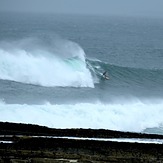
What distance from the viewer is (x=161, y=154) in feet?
39.8

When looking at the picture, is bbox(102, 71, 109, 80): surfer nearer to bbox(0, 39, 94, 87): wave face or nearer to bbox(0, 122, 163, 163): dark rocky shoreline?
bbox(0, 39, 94, 87): wave face

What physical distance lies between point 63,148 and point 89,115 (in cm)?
1001

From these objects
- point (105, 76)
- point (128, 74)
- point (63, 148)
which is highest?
point (128, 74)

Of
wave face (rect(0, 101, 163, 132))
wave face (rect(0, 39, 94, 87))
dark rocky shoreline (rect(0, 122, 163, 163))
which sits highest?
wave face (rect(0, 39, 94, 87))

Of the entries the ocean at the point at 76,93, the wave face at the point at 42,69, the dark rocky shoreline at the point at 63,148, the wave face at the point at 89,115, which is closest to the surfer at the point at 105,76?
the ocean at the point at 76,93

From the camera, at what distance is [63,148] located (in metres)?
12.2

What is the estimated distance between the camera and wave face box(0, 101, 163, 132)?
784 inches

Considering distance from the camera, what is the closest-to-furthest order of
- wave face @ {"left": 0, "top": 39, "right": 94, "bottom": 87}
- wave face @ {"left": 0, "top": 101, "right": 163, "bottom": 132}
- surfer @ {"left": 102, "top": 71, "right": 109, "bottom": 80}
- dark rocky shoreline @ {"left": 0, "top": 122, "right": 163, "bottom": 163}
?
dark rocky shoreline @ {"left": 0, "top": 122, "right": 163, "bottom": 163}, wave face @ {"left": 0, "top": 101, "right": 163, "bottom": 132}, wave face @ {"left": 0, "top": 39, "right": 94, "bottom": 87}, surfer @ {"left": 102, "top": 71, "right": 109, "bottom": 80}

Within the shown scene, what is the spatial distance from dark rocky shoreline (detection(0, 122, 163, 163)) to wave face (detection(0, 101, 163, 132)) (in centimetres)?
590

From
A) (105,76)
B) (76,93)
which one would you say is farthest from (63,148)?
(105,76)

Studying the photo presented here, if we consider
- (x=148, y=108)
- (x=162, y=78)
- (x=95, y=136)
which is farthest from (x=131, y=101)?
(x=95, y=136)

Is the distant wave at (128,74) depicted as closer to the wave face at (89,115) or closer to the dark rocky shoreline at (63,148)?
the wave face at (89,115)

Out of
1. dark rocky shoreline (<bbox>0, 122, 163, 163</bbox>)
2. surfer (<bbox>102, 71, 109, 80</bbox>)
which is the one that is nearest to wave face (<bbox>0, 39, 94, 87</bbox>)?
surfer (<bbox>102, 71, 109, 80</bbox>)

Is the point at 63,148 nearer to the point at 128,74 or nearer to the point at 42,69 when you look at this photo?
the point at 42,69
